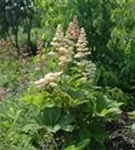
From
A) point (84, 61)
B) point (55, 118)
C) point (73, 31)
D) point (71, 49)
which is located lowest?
point (55, 118)

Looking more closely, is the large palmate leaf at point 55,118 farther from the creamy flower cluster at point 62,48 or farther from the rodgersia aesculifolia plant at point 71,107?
the creamy flower cluster at point 62,48

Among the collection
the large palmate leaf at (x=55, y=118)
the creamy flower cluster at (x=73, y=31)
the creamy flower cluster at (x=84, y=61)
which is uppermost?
the creamy flower cluster at (x=73, y=31)

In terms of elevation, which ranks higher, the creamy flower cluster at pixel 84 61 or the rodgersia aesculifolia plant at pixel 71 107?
the creamy flower cluster at pixel 84 61

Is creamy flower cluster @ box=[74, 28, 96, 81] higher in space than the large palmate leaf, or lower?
higher

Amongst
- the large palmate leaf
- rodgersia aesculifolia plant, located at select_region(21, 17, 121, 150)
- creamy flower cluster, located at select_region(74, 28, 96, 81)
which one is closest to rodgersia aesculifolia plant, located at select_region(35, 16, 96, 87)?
creamy flower cluster, located at select_region(74, 28, 96, 81)

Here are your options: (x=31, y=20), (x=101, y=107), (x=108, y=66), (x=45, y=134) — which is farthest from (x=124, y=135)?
(x=31, y=20)

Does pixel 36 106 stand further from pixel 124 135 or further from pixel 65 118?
pixel 124 135

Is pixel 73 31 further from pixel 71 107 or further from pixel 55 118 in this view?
pixel 55 118

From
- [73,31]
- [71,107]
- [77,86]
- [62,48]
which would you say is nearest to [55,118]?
[71,107]

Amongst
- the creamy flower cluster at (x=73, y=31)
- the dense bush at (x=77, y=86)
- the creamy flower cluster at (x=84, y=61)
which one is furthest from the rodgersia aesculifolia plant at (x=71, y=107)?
the creamy flower cluster at (x=73, y=31)

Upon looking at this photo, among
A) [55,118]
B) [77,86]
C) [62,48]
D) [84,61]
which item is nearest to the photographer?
[55,118]

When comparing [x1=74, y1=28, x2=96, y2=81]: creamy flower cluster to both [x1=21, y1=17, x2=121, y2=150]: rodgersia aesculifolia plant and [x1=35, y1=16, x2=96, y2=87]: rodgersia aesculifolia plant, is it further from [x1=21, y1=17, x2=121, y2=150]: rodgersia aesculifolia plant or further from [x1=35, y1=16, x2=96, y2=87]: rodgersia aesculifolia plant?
[x1=21, y1=17, x2=121, y2=150]: rodgersia aesculifolia plant

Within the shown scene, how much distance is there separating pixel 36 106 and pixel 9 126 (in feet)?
1.00

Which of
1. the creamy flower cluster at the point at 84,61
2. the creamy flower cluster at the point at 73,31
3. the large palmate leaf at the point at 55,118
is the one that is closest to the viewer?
the large palmate leaf at the point at 55,118
